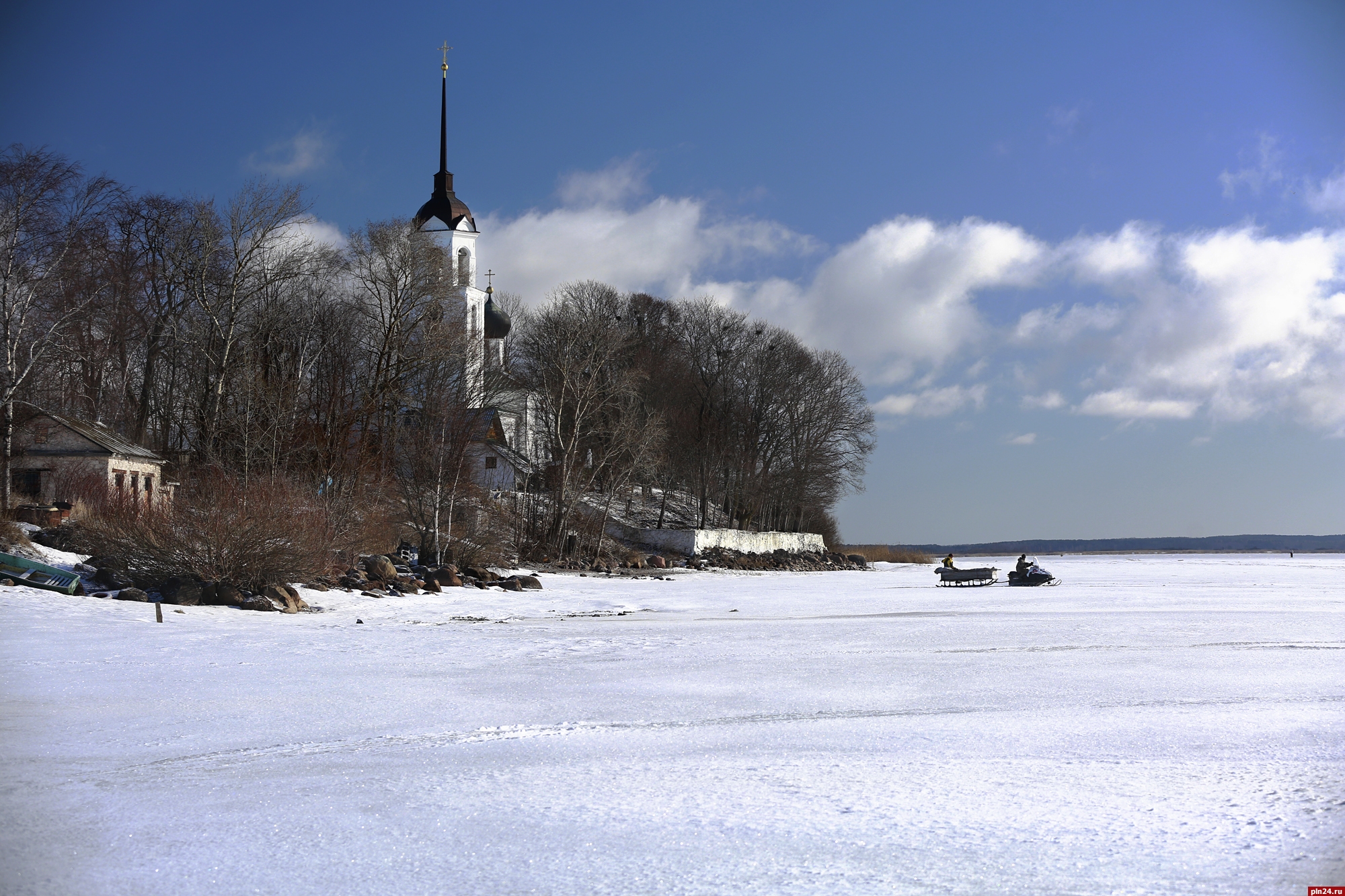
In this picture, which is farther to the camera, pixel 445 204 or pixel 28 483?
pixel 445 204

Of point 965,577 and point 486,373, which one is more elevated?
point 486,373

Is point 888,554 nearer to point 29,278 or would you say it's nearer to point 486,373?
point 486,373

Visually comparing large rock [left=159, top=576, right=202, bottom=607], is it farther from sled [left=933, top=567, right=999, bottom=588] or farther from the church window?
the church window

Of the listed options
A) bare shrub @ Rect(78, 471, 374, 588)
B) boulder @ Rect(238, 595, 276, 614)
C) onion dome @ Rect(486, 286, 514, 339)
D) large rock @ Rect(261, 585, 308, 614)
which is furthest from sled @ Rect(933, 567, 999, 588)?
onion dome @ Rect(486, 286, 514, 339)

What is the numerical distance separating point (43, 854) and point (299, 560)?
14345mm

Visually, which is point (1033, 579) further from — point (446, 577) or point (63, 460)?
point (63, 460)

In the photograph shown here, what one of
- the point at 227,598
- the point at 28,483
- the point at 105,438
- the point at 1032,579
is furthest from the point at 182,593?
the point at 1032,579

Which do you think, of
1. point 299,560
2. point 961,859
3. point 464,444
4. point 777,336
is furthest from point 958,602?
point 777,336

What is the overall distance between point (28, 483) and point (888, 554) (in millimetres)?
51267

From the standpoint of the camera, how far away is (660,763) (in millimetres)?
6820

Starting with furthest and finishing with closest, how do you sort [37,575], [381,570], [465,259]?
[465,259]
[381,570]
[37,575]

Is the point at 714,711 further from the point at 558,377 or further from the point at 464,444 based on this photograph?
the point at 558,377

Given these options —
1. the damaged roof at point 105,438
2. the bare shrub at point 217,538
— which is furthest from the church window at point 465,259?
the bare shrub at point 217,538

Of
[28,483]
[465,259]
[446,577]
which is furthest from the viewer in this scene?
[465,259]
